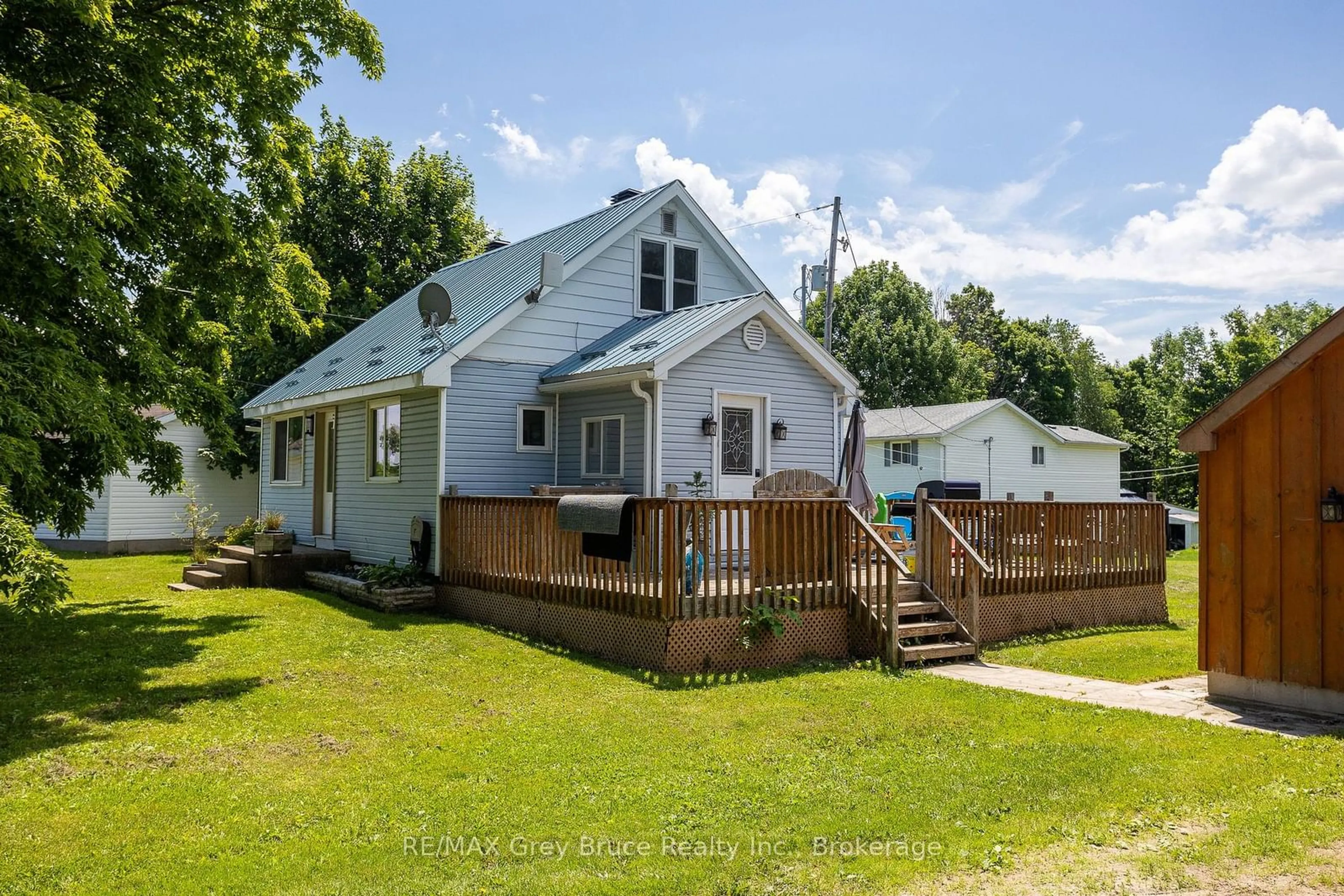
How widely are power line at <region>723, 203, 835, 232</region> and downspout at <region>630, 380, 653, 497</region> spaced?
11.5 m

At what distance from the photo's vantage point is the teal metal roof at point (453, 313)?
13672 millimetres

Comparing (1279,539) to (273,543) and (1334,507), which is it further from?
(273,543)

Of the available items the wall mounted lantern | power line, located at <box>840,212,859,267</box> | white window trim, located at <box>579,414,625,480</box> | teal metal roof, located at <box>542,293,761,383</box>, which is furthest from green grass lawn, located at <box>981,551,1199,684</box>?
power line, located at <box>840,212,859,267</box>

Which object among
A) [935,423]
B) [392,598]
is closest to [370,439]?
[392,598]

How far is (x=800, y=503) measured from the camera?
926 cm

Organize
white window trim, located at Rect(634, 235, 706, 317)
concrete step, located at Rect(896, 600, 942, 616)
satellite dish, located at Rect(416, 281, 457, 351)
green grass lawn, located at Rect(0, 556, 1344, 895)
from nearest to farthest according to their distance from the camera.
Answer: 1. green grass lawn, located at Rect(0, 556, 1344, 895)
2. concrete step, located at Rect(896, 600, 942, 616)
3. satellite dish, located at Rect(416, 281, 457, 351)
4. white window trim, located at Rect(634, 235, 706, 317)

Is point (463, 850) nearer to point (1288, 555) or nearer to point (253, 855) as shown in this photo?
point (253, 855)

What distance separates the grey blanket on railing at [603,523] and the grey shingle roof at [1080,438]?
98.9ft

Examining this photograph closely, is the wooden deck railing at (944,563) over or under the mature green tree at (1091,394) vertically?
under

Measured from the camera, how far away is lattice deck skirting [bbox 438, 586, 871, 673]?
8.48 m

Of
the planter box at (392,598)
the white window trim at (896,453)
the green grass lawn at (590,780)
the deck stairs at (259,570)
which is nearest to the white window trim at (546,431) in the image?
the planter box at (392,598)

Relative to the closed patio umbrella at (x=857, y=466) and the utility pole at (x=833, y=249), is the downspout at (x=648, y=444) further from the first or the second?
the utility pole at (x=833, y=249)

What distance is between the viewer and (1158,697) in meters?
7.74

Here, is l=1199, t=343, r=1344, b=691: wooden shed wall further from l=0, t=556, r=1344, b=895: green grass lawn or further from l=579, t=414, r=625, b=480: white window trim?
l=579, t=414, r=625, b=480: white window trim
